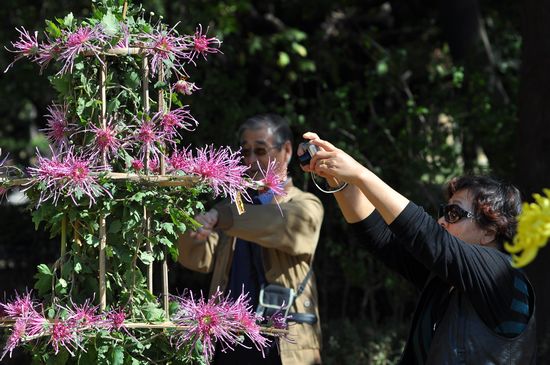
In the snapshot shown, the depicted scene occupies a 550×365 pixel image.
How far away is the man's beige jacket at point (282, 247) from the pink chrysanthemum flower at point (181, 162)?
90 cm

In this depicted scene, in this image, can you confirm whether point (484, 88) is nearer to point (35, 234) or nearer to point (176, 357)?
point (35, 234)

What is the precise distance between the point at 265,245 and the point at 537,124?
85.7 inches

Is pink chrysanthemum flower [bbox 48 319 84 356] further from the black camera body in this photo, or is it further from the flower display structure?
the black camera body

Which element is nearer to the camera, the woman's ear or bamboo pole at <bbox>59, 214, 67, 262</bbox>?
bamboo pole at <bbox>59, 214, 67, 262</bbox>

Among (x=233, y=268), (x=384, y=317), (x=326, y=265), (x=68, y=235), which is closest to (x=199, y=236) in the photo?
(x=233, y=268)

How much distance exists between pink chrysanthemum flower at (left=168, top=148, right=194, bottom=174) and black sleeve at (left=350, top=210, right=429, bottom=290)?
25.9 inches

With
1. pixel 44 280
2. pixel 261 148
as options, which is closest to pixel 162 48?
pixel 44 280

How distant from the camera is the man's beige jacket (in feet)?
→ 12.3

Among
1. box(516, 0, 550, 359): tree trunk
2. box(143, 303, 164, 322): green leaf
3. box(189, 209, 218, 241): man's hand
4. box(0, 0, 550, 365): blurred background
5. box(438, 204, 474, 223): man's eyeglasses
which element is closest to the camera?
box(143, 303, 164, 322): green leaf

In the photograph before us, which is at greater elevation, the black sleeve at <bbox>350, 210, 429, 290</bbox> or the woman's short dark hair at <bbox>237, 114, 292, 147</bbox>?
the woman's short dark hair at <bbox>237, 114, 292, 147</bbox>

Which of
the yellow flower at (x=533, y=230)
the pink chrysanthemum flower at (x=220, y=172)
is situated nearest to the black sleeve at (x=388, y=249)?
the pink chrysanthemum flower at (x=220, y=172)

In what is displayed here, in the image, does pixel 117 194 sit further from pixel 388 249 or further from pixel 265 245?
pixel 265 245

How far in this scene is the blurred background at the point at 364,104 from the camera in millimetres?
5716

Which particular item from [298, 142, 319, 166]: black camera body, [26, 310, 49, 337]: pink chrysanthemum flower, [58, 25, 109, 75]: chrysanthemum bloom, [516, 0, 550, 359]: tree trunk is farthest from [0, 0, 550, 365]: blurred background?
[26, 310, 49, 337]: pink chrysanthemum flower
